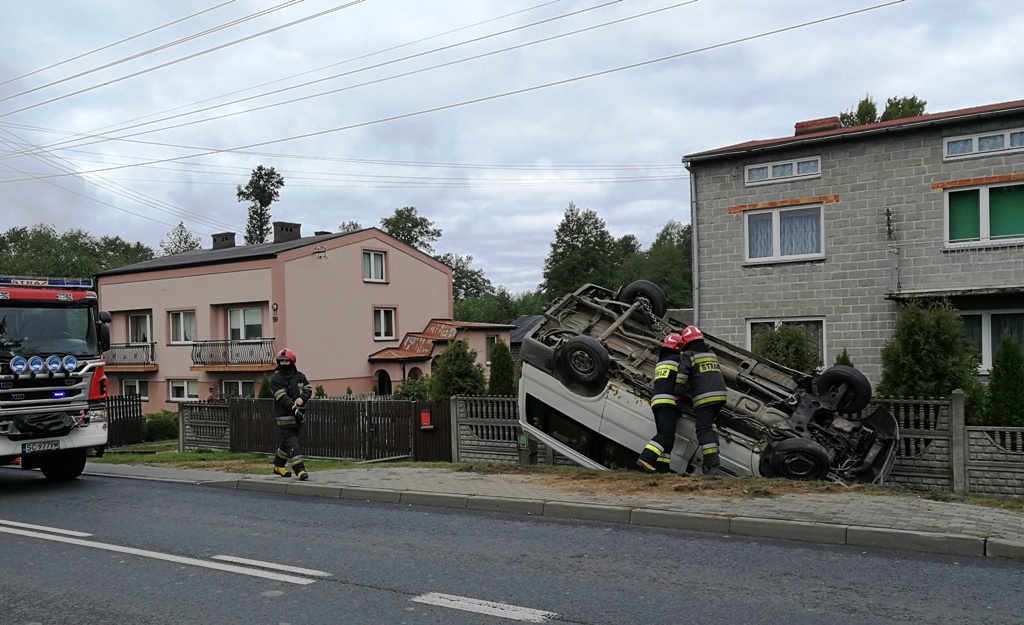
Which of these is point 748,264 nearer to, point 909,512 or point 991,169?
point 991,169

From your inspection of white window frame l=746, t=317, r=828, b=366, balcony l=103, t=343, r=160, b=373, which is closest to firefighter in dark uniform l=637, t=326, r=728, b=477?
white window frame l=746, t=317, r=828, b=366

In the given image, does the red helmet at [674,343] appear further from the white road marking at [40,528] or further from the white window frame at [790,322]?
the white window frame at [790,322]

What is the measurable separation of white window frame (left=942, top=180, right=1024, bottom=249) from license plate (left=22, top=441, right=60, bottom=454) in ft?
53.0

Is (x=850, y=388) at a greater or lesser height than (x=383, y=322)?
lesser

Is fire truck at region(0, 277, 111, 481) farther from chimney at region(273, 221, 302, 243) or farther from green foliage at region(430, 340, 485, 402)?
chimney at region(273, 221, 302, 243)

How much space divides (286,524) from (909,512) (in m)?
6.04

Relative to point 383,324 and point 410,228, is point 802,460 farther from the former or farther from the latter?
point 410,228

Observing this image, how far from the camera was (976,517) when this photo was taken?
7.64 m

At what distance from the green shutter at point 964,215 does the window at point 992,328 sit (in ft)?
5.19

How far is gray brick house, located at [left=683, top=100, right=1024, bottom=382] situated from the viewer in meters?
16.6

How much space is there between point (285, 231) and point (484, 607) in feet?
125

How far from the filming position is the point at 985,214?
16719 mm

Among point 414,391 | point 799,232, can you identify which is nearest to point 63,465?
point 414,391

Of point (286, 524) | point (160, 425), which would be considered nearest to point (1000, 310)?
point (286, 524)
